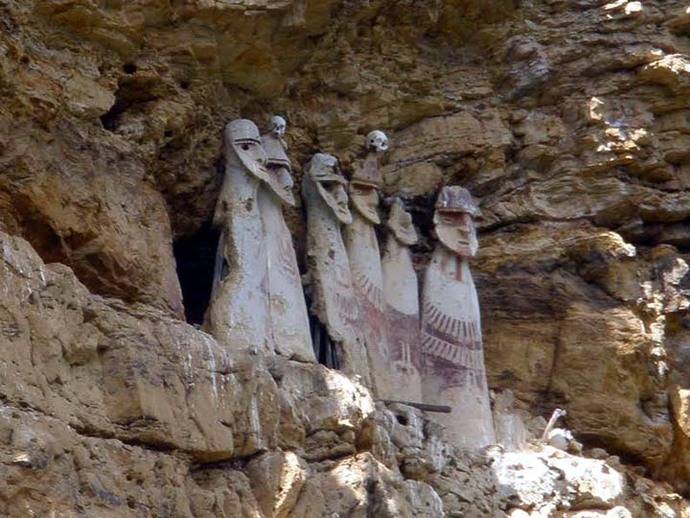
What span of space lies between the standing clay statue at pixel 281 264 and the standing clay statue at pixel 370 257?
1.53 feet

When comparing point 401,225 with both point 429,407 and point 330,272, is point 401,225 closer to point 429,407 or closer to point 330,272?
point 330,272

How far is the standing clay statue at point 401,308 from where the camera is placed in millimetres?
8445

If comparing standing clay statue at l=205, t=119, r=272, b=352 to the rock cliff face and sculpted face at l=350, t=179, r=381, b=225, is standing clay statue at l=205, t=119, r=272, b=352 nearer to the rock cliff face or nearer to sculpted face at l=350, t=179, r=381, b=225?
the rock cliff face

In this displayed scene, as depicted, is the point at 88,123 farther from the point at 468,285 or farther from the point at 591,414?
the point at 591,414

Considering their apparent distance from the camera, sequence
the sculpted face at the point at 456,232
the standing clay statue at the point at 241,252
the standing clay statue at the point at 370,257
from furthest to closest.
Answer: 1. the sculpted face at the point at 456,232
2. the standing clay statue at the point at 370,257
3. the standing clay statue at the point at 241,252

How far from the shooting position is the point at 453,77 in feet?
31.6

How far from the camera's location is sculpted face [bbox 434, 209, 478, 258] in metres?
9.11

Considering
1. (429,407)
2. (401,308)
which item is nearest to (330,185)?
(401,308)

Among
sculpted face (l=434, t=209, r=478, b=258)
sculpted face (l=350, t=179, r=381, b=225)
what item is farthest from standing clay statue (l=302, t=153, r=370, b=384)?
sculpted face (l=434, t=209, r=478, b=258)

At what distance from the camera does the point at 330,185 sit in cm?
871

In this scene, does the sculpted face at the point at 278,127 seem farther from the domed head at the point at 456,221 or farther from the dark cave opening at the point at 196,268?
the domed head at the point at 456,221

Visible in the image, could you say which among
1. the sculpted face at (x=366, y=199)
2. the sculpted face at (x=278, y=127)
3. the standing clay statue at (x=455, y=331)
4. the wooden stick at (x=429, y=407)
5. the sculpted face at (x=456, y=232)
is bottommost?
the wooden stick at (x=429, y=407)

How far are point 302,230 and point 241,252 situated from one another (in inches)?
30.8

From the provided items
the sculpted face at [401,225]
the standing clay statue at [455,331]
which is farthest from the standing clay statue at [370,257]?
the standing clay statue at [455,331]
